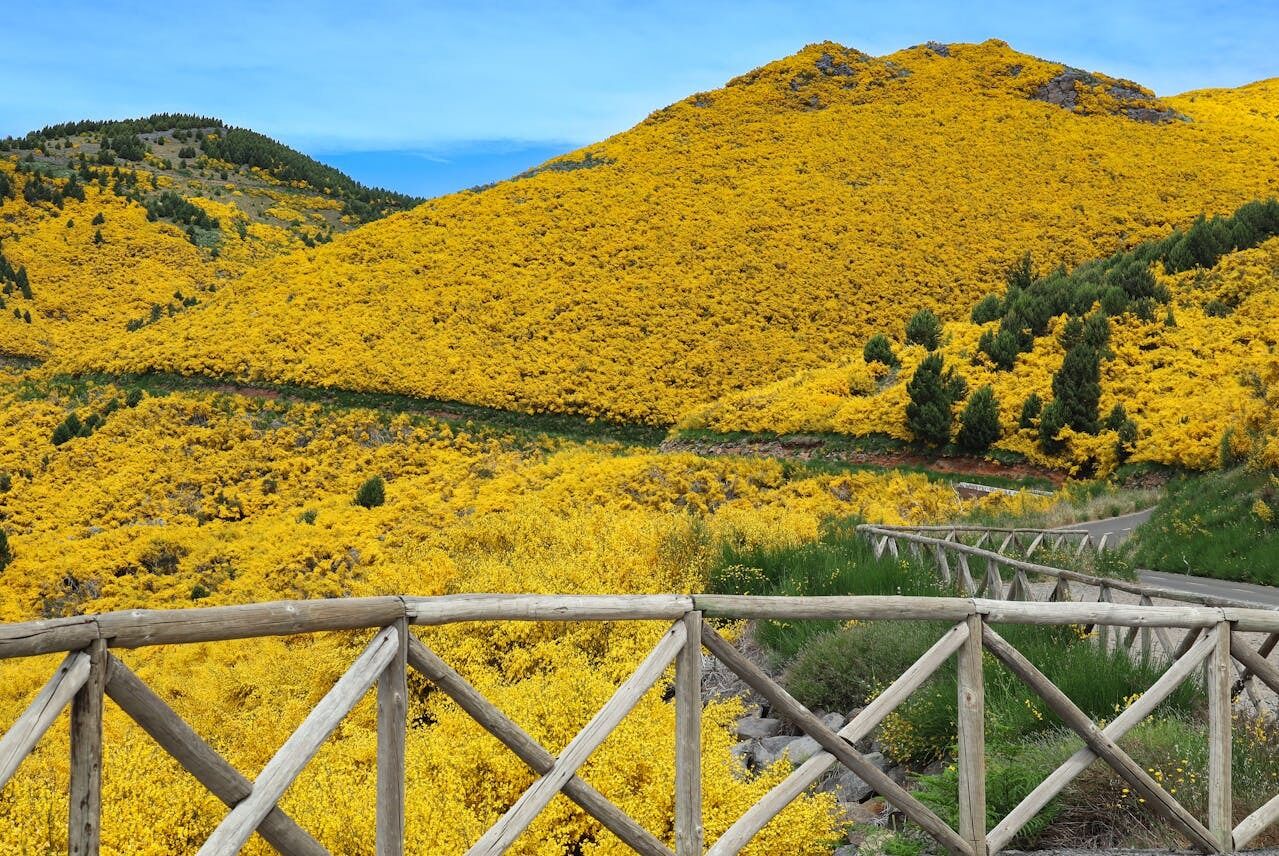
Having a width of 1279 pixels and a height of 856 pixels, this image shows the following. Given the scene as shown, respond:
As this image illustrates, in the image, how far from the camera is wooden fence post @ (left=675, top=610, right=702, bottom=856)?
12.6 feet

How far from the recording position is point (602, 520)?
16.5m

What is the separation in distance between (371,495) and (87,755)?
23.4 metres

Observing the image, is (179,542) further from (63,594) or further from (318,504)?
(318,504)

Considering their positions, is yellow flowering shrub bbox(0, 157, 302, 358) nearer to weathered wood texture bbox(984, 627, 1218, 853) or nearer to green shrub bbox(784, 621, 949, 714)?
green shrub bbox(784, 621, 949, 714)

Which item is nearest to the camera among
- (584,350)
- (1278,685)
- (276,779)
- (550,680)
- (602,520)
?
(276,779)

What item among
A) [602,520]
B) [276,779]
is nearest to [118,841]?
[276,779]

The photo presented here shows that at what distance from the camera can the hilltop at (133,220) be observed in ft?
166

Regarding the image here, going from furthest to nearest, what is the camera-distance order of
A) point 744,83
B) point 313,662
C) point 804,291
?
point 744,83
point 804,291
point 313,662

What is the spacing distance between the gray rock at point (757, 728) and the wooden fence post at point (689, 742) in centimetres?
346

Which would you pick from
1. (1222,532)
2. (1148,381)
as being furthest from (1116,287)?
(1222,532)

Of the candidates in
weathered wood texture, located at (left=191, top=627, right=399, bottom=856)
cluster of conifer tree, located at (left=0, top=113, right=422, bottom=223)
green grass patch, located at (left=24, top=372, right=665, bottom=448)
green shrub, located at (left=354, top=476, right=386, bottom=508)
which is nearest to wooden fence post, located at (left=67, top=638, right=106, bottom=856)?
weathered wood texture, located at (left=191, top=627, right=399, bottom=856)

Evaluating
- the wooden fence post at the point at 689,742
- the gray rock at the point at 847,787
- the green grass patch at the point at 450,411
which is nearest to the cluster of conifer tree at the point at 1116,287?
the green grass patch at the point at 450,411

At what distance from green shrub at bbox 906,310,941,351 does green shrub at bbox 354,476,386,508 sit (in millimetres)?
16492

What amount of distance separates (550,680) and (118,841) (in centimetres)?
287
